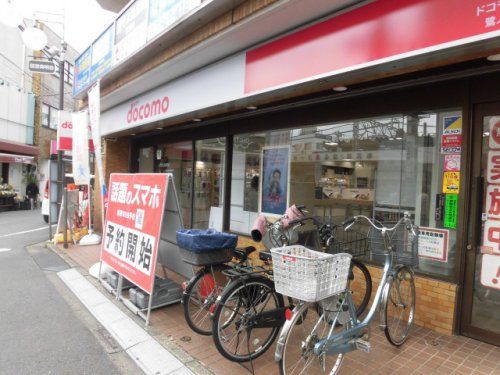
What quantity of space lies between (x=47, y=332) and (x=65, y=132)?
6.03m

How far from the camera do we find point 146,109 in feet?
24.1

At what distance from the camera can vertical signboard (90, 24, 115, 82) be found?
26.1 feet

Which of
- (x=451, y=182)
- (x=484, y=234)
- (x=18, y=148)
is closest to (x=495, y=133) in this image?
(x=451, y=182)

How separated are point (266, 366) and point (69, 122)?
7.97 metres

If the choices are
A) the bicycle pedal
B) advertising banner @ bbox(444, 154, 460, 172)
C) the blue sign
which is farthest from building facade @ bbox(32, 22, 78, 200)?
the bicycle pedal

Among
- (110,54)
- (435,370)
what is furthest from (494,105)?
(110,54)

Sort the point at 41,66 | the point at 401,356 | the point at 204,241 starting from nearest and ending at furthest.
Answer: the point at 401,356 → the point at 204,241 → the point at 41,66

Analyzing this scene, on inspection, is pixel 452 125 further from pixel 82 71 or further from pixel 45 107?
pixel 45 107

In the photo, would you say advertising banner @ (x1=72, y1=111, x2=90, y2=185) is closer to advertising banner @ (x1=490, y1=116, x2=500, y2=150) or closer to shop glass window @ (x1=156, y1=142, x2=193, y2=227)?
shop glass window @ (x1=156, y1=142, x2=193, y2=227)

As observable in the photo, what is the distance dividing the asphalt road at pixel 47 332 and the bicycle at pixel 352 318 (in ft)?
5.19

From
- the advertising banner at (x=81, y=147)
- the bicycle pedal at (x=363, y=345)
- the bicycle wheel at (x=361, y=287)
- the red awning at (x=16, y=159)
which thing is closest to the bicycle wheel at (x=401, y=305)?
the bicycle wheel at (x=361, y=287)

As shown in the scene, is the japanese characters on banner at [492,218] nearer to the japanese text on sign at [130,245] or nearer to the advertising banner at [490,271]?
the advertising banner at [490,271]

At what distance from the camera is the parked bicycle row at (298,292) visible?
9.14ft

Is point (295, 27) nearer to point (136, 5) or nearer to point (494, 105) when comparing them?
point (494, 105)
